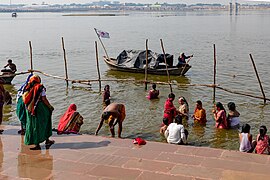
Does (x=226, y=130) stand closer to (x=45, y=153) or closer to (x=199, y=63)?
(x=45, y=153)

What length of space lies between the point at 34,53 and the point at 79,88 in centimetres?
1815

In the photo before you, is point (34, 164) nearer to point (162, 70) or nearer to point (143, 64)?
point (162, 70)

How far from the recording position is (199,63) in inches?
1061

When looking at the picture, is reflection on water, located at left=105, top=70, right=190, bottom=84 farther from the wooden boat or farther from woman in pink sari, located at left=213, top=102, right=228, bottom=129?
woman in pink sari, located at left=213, top=102, right=228, bottom=129

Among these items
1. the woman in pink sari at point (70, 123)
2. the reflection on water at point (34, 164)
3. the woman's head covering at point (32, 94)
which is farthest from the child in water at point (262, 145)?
the woman's head covering at point (32, 94)

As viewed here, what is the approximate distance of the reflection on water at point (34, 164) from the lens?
6684 mm

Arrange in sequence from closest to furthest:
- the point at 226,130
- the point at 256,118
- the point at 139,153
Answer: the point at 139,153, the point at 226,130, the point at 256,118

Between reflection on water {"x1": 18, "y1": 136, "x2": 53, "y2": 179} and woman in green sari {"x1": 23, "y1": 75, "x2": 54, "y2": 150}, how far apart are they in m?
0.27

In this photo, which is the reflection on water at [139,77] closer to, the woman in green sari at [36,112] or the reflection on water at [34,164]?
the woman in green sari at [36,112]

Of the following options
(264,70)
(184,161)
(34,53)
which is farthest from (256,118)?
(34,53)

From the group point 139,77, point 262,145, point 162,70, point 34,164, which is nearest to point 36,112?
point 34,164

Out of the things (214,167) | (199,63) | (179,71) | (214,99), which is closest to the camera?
(214,167)

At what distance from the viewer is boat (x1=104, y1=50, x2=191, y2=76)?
2077 cm

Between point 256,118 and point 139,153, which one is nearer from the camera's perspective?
point 139,153
